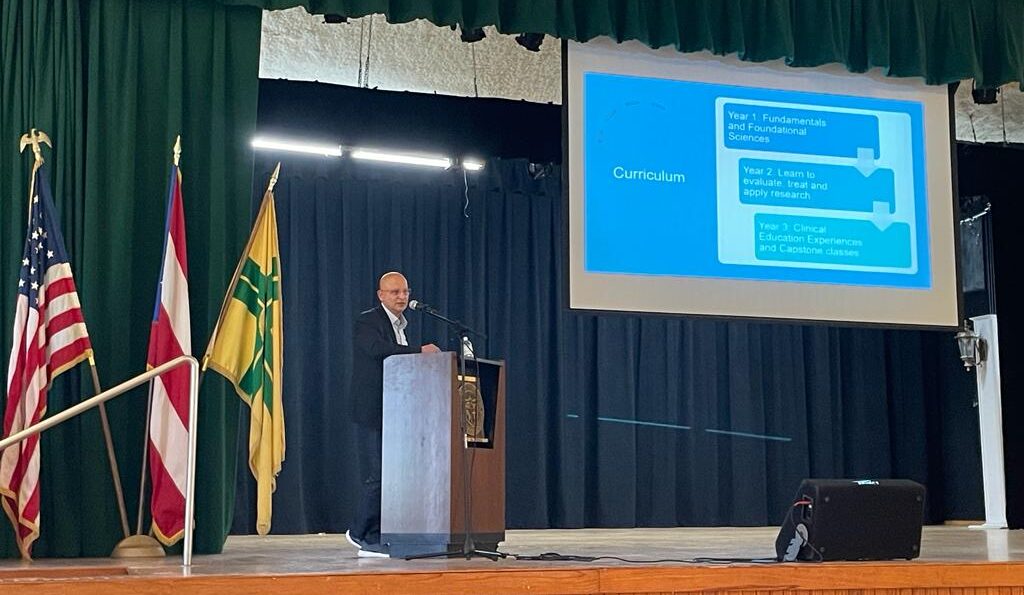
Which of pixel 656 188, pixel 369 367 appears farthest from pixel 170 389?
pixel 656 188

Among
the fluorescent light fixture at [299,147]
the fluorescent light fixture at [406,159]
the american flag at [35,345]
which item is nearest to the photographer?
the american flag at [35,345]

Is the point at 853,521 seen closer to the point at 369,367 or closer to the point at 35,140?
the point at 369,367

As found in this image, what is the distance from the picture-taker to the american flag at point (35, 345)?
Result: 454cm

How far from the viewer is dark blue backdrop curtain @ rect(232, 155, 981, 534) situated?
8609 millimetres

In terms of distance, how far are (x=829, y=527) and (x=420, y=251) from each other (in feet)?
18.2

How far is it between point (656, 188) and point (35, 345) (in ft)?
8.56

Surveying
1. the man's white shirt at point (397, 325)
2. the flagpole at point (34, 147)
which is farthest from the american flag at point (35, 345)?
the man's white shirt at point (397, 325)

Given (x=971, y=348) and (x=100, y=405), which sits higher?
(x=971, y=348)

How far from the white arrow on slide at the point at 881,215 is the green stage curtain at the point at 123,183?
280 cm

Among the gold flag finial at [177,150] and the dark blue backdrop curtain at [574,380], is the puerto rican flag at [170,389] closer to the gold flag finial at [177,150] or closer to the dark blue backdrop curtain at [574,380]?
the gold flag finial at [177,150]

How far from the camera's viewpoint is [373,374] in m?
5.01

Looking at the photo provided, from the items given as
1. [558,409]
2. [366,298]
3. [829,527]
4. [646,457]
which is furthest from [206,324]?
[646,457]

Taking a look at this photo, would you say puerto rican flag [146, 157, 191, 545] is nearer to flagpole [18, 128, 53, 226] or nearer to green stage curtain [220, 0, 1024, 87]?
flagpole [18, 128, 53, 226]

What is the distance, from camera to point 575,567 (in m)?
3.61
